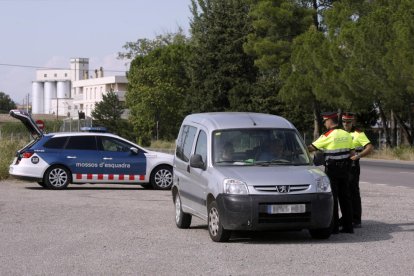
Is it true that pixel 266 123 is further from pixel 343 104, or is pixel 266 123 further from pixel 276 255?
pixel 343 104

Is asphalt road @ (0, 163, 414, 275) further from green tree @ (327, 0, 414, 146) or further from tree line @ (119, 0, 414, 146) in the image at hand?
tree line @ (119, 0, 414, 146)

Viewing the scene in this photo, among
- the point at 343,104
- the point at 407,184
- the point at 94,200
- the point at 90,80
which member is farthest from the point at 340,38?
the point at 90,80

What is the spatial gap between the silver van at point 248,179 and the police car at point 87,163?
848 centimetres

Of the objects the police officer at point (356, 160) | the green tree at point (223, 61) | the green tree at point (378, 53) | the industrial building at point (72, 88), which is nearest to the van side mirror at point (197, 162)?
the police officer at point (356, 160)

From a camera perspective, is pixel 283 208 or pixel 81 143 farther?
pixel 81 143

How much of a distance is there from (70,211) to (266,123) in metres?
5.13

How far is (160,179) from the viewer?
2219cm

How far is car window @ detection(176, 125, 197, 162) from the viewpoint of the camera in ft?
43.6

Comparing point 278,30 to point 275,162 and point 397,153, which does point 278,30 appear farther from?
point 275,162

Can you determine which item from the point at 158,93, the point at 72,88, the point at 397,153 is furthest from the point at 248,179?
the point at 72,88

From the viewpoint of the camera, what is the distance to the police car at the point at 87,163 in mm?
21906

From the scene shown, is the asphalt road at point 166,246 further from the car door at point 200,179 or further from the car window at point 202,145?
the car window at point 202,145

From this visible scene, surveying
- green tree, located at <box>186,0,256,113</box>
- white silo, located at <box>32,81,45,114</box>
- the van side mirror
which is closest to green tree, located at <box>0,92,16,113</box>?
white silo, located at <box>32,81,45,114</box>

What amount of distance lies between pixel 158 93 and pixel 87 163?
6231cm
